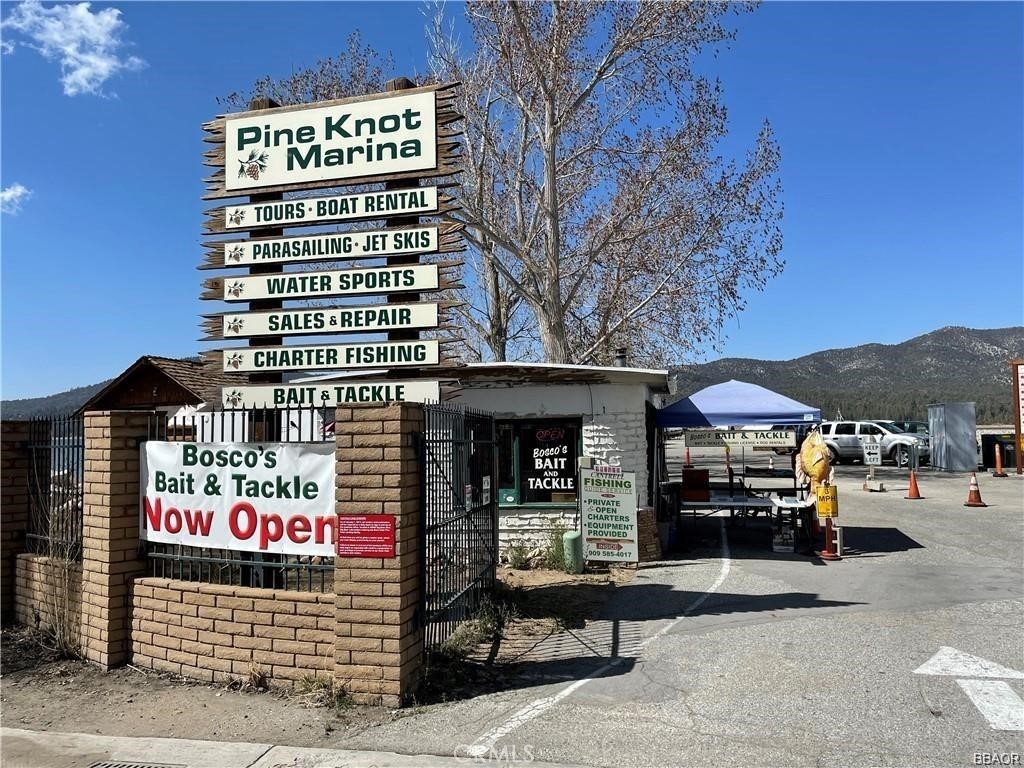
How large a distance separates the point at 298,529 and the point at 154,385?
59.5 feet

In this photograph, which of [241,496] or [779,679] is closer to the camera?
[779,679]

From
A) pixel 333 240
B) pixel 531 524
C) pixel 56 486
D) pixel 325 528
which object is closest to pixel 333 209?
pixel 333 240

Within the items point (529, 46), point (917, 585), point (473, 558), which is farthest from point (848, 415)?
point (473, 558)

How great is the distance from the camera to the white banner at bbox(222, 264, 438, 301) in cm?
696

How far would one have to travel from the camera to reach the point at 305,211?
24.0ft

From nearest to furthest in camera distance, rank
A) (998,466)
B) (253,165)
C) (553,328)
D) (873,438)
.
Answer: (253,165) → (553,328) → (998,466) → (873,438)

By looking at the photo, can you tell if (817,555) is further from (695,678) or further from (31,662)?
(31,662)

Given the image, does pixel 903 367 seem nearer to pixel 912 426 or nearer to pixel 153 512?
pixel 912 426

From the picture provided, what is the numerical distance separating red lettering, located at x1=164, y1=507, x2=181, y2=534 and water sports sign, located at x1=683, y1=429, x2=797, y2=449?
8937mm

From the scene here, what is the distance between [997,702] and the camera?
5.26m

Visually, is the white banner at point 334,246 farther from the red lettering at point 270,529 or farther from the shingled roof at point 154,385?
the shingled roof at point 154,385

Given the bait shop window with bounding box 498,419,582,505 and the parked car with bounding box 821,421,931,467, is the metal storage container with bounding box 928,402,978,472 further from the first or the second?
the bait shop window with bounding box 498,419,582,505

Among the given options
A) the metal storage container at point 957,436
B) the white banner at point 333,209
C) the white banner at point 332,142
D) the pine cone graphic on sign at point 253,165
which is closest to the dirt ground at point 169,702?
the white banner at point 333,209

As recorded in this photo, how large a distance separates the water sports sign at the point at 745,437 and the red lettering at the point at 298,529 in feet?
28.1
